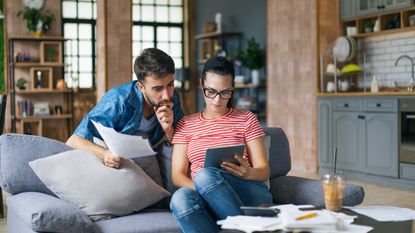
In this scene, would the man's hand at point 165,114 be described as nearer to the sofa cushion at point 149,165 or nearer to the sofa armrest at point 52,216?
the sofa cushion at point 149,165

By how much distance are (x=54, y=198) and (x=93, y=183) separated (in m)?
0.18

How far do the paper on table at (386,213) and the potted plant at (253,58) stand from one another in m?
6.52

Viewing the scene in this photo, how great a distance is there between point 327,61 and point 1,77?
5232mm

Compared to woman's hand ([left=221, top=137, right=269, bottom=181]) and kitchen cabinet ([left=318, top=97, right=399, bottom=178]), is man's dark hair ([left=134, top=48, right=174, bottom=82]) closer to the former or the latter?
woman's hand ([left=221, top=137, right=269, bottom=181])

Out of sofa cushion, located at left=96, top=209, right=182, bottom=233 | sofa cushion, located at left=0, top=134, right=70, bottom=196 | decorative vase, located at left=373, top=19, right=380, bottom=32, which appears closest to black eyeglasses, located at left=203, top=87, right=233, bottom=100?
sofa cushion, located at left=96, top=209, right=182, bottom=233

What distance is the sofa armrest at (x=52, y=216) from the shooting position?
237cm

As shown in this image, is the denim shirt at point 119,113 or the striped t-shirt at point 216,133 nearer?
the striped t-shirt at point 216,133

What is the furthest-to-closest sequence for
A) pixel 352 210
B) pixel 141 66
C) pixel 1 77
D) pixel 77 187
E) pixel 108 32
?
pixel 1 77
pixel 108 32
pixel 141 66
pixel 77 187
pixel 352 210

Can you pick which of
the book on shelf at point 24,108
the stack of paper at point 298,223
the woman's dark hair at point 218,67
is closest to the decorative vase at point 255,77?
the book on shelf at point 24,108

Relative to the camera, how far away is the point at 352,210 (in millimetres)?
2391

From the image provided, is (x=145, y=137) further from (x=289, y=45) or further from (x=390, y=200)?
(x=289, y=45)

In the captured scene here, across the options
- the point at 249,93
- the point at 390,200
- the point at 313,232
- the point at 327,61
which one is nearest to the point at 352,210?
the point at 313,232

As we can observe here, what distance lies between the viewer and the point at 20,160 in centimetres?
272

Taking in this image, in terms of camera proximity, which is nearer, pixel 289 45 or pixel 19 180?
pixel 19 180
